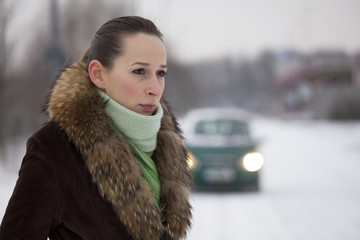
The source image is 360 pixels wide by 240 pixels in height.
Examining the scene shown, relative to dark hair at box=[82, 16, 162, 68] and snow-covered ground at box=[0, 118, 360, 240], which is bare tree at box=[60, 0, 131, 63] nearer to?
snow-covered ground at box=[0, 118, 360, 240]

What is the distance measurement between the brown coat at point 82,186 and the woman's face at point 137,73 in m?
0.09

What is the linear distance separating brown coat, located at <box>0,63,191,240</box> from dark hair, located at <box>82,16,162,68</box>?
0.11 meters

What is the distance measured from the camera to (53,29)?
39.9 feet

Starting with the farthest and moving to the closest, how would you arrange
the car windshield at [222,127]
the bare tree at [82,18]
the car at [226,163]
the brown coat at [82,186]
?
the bare tree at [82,18]
the car windshield at [222,127]
the car at [226,163]
the brown coat at [82,186]

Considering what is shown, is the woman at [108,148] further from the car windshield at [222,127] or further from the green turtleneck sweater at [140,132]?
the car windshield at [222,127]

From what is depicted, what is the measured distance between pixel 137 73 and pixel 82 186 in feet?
1.37

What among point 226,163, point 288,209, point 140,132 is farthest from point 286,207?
point 140,132

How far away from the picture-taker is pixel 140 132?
1812mm

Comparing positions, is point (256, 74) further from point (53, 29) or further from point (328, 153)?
point (53, 29)

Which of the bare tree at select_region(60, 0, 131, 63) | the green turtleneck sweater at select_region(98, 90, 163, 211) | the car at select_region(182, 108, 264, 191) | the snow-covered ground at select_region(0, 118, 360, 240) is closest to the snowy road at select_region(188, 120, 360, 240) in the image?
the snow-covered ground at select_region(0, 118, 360, 240)

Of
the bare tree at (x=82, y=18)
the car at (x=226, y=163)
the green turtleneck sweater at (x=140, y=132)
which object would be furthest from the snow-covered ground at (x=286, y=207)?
the bare tree at (x=82, y=18)

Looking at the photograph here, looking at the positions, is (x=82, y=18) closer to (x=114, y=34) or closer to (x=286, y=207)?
(x=286, y=207)

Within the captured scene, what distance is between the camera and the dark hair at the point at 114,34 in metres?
1.74

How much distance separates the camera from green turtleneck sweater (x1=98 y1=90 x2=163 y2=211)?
1.77 meters
